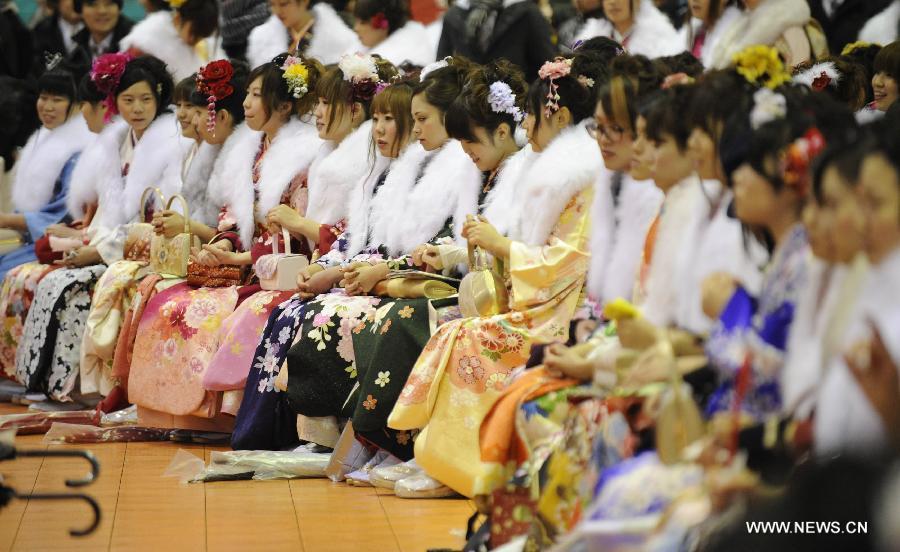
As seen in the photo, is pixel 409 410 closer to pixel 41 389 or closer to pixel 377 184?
pixel 377 184

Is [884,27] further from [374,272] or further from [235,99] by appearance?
[235,99]

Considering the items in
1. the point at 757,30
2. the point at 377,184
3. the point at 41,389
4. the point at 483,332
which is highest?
the point at 757,30

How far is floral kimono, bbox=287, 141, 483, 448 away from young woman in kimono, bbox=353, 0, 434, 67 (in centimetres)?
144

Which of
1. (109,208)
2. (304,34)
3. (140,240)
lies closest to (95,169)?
(109,208)

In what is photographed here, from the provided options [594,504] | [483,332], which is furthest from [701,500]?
[483,332]

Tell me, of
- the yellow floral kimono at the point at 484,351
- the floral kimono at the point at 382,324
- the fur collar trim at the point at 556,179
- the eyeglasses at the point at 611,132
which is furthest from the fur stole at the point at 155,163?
the eyeglasses at the point at 611,132

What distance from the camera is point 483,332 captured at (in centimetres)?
479

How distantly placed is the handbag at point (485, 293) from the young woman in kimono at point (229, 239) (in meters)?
1.56

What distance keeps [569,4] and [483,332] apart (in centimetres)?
397

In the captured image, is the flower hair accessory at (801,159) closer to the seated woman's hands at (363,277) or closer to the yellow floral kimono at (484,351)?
the yellow floral kimono at (484,351)

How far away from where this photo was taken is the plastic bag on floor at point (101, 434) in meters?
6.22

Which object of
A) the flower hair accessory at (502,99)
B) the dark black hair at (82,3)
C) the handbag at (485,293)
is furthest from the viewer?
the dark black hair at (82,3)

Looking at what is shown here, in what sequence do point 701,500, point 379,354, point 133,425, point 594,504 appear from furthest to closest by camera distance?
point 133,425 < point 379,354 < point 594,504 < point 701,500

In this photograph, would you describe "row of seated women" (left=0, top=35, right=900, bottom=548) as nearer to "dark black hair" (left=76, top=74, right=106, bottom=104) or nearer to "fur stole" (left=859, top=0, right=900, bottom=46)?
"dark black hair" (left=76, top=74, right=106, bottom=104)
